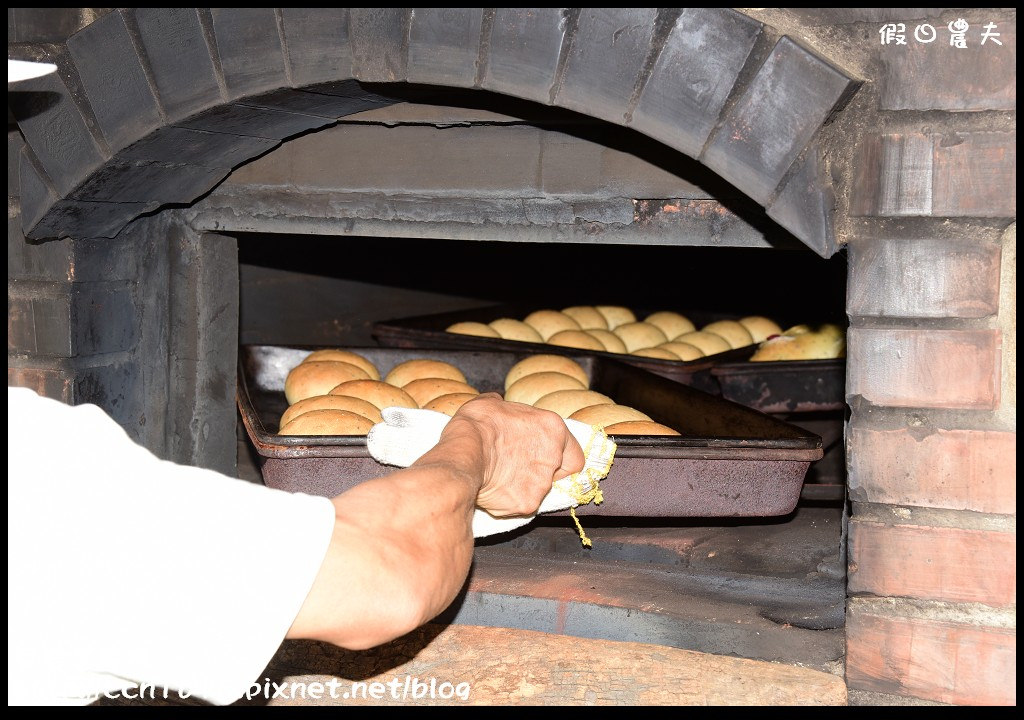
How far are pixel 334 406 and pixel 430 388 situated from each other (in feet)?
0.93

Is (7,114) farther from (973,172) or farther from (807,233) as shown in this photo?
(973,172)

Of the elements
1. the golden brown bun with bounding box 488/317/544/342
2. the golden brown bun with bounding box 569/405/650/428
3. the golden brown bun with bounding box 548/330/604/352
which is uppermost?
the golden brown bun with bounding box 488/317/544/342

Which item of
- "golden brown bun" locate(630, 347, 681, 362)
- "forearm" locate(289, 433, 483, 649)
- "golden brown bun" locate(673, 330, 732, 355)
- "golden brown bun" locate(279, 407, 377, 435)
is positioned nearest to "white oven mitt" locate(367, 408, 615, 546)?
"forearm" locate(289, 433, 483, 649)

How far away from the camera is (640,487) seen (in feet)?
5.62

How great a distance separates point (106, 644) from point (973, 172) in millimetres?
1161

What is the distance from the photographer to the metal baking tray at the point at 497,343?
262cm

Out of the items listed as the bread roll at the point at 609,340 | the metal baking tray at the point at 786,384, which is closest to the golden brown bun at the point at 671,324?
the bread roll at the point at 609,340

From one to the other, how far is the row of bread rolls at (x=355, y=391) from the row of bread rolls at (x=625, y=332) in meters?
0.58

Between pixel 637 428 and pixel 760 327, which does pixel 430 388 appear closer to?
pixel 637 428

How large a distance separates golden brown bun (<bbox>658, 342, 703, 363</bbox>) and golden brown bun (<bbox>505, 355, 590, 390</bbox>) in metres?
0.62

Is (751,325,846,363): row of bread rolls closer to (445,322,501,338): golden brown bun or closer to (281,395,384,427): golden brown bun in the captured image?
(445,322,501,338): golden brown bun

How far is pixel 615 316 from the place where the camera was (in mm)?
3414

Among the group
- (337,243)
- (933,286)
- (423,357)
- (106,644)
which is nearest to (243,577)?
(106,644)

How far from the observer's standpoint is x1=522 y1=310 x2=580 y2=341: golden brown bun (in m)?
3.17
